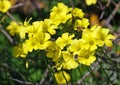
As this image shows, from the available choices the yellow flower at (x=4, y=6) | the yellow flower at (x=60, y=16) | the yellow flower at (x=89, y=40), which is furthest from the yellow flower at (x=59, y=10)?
the yellow flower at (x=4, y=6)

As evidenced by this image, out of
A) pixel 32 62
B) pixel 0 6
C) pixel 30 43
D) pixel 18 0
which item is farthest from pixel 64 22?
pixel 18 0

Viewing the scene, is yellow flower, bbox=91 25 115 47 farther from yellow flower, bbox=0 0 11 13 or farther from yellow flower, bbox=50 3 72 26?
yellow flower, bbox=0 0 11 13

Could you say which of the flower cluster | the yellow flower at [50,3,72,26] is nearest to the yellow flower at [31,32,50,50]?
the flower cluster

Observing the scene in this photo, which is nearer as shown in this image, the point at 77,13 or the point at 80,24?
the point at 80,24

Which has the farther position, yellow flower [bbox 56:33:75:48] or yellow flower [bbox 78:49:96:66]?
yellow flower [bbox 56:33:75:48]

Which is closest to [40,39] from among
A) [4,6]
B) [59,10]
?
[59,10]

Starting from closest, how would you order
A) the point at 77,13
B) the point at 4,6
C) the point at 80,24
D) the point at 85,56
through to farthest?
1. the point at 85,56
2. the point at 80,24
3. the point at 77,13
4. the point at 4,6

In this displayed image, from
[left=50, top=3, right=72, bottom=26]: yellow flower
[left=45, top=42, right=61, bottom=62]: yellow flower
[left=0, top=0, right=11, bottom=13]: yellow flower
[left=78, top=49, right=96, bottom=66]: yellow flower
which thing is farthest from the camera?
[left=0, top=0, right=11, bottom=13]: yellow flower

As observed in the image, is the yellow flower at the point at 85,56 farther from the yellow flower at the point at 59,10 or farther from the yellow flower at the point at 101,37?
the yellow flower at the point at 59,10

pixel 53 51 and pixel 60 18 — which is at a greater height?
pixel 60 18

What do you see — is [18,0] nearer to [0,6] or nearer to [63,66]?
[0,6]

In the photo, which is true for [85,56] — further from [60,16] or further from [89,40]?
[60,16]
